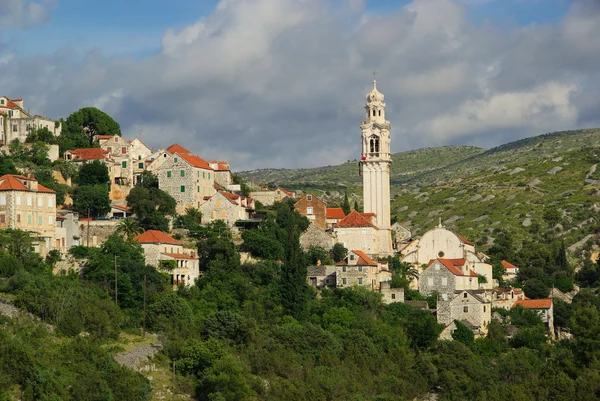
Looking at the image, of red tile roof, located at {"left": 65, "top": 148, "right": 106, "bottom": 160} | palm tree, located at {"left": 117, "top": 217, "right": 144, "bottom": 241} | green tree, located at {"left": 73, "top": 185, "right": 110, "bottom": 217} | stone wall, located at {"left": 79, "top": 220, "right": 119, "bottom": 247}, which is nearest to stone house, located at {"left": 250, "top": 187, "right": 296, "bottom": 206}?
red tile roof, located at {"left": 65, "top": 148, "right": 106, "bottom": 160}

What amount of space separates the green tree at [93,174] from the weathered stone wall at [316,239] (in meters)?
16.1

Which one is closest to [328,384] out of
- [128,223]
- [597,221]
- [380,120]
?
[128,223]

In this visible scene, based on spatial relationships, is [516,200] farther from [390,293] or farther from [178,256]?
[178,256]

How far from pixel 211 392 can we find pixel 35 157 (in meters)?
36.6

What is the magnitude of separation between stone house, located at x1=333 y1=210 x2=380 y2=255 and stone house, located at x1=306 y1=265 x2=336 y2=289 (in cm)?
499

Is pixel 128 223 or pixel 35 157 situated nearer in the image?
pixel 128 223

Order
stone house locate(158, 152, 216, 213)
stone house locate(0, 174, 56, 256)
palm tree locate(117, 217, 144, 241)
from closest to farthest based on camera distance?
stone house locate(0, 174, 56, 256), palm tree locate(117, 217, 144, 241), stone house locate(158, 152, 216, 213)

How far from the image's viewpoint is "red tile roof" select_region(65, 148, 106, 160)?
99.9m

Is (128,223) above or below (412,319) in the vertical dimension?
above

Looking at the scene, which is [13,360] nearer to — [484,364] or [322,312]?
[322,312]

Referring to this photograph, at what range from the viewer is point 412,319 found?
8431 cm

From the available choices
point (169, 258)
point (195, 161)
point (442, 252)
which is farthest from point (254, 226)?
point (442, 252)

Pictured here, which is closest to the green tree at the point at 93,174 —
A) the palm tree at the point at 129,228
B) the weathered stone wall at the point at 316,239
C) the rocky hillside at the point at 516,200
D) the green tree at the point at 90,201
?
the green tree at the point at 90,201

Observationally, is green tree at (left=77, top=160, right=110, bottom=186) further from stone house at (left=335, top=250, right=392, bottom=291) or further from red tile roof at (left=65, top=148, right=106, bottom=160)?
stone house at (left=335, top=250, right=392, bottom=291)
